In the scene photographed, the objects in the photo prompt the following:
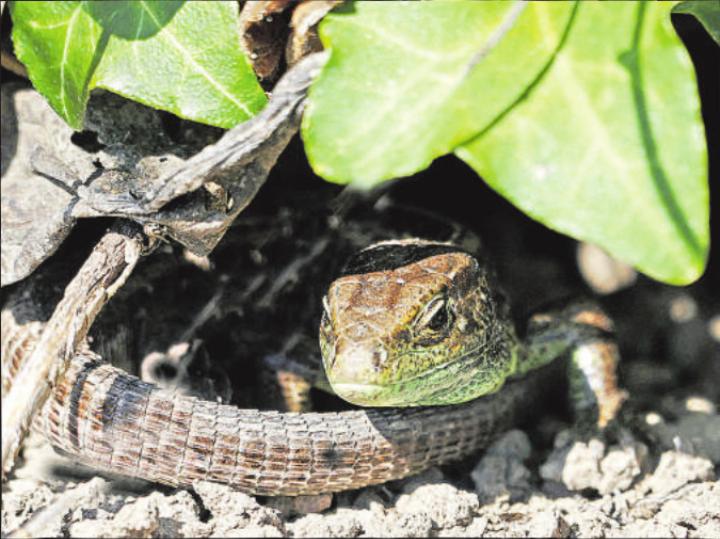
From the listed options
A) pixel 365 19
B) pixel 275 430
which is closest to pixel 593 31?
pixel 365 19

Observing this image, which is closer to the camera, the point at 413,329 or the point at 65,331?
the point at 65,331

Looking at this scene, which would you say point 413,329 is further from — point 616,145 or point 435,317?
point 616,145

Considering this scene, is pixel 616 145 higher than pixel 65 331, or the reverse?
pixel 616 145

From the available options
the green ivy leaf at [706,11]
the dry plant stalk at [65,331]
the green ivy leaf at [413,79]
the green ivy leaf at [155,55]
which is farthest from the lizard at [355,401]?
the green ivy leaf at [706,11]

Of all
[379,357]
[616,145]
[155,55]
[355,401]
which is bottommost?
[355,401]

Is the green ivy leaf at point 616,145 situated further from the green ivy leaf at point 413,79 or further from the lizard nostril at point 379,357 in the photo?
the lizard nostril at point 379,357

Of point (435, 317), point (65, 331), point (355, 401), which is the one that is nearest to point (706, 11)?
point (435, 317)

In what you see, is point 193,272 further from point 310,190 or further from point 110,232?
point 110,232
